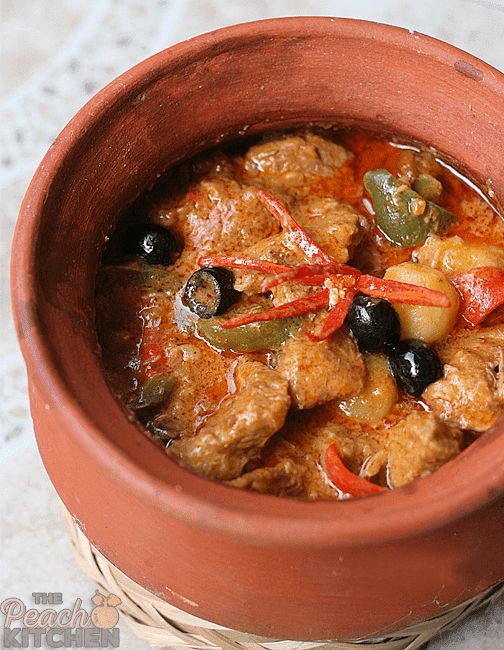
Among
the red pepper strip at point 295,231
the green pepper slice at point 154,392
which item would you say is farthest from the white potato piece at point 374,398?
the green pepper slice at point 154,392

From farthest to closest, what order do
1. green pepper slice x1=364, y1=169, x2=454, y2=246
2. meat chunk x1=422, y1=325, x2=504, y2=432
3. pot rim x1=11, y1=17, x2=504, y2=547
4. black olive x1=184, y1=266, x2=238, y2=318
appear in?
green pepper slice x1=364, y1=169, x2=454, y2=246 < black olive x1=184, y1=266, x2=238, y2=318 < meat chunk x1=422, y1=325, x2=504, y2=432 < pot rim x1=11, y1=17, x2=504, y2=547

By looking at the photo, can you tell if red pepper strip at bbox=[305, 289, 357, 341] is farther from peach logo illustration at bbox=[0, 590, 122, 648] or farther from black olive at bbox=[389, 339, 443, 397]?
peach logo illustration at bbox=[0, 590, 122, 648]

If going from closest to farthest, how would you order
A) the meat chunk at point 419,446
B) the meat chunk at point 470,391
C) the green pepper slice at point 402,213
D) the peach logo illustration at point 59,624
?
the meat chunk at point 419,446
the meat chunk at point 470,391
the green pepper slice at point 402,213
the peach logo illustration at point 59,624

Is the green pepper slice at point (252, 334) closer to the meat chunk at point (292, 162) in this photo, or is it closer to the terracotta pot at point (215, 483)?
the terracotta pot at point (215, 483)

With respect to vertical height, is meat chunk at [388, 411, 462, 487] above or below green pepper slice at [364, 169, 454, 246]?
below

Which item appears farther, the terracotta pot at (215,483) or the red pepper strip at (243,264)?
the red pepper strip at (243,264)

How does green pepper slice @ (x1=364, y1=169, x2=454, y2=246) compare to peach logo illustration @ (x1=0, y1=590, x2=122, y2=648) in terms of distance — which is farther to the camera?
peach logo illustration @ (x1=0, y1=590, x2=122, y2=648)

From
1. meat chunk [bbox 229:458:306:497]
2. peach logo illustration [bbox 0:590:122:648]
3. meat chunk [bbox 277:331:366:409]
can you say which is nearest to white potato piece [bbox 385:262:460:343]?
meat chunk [bbox 277:331:366:409]
